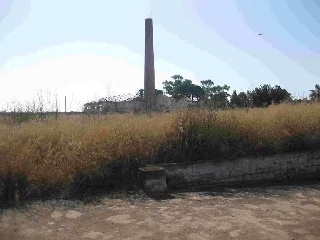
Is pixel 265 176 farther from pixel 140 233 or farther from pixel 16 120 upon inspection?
pixel 16 120

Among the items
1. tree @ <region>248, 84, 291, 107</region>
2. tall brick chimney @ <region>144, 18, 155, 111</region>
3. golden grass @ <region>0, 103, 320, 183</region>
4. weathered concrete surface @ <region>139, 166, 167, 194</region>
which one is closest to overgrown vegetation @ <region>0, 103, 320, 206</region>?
golden grass @ <region>0, 103, 320, 183</region>

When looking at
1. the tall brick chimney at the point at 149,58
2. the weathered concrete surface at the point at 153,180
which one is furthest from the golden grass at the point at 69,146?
the tall brick chimney at the point at 149,58

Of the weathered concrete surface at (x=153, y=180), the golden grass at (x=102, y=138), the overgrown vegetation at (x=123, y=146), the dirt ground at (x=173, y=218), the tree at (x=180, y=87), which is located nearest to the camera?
the dirt ground at (x=173, y=218)

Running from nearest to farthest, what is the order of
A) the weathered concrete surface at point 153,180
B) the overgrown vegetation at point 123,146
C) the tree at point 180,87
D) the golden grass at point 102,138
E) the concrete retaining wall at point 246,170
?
the overgrown vegetation at point 123,146, the golden grass at point 102,138, the weathered concrete surface at point 153,180, the concrete retaining wall at point 246,170, the tree at point 180,87

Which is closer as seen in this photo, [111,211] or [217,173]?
[111,211]

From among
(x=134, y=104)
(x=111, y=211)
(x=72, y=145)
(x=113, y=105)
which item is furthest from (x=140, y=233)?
(x=134, y=104)

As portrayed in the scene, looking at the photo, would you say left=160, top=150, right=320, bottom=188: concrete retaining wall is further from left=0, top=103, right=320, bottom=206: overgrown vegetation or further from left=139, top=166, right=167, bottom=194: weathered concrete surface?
left=139, top=166, right=167, bottom=194: weathered concrete surface

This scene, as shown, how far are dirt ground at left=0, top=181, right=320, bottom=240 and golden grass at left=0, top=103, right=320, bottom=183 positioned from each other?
717 millimetres

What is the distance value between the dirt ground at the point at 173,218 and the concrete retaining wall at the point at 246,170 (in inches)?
16.7

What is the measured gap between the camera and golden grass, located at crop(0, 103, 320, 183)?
5180 mm

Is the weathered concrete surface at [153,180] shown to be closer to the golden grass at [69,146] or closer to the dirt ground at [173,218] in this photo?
the dirt ground at [173,218]

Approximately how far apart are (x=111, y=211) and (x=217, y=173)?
242 centimetres

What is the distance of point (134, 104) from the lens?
606 inches

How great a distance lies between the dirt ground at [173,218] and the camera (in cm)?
378
